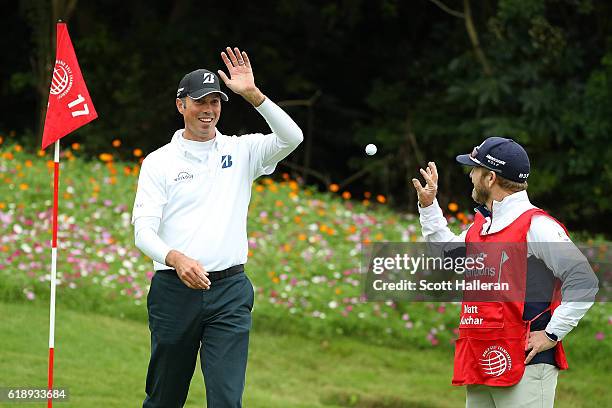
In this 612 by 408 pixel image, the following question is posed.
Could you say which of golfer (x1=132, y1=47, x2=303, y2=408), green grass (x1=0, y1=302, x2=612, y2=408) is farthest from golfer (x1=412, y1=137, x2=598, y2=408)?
green grass (x1=0, y1=302, x2=612, y2=408)

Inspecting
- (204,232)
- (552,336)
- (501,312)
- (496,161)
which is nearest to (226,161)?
(204,232)

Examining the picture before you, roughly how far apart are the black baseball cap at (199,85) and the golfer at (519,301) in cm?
130

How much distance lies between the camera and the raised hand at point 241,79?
5.09 m

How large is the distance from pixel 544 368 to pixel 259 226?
6889 millimetres

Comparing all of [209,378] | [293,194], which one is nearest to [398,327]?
[293,194]

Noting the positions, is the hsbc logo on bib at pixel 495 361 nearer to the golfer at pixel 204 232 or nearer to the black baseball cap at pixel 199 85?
the golfer at pixel 204 232

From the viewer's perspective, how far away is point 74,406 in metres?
7.15

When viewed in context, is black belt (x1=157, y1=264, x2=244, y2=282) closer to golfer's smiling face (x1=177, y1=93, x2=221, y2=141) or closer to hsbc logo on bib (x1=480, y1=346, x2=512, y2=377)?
golfer's smiling face (x1=177, y1=93, x2=221, y2=141)

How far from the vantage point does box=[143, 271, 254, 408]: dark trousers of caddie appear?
202 inches

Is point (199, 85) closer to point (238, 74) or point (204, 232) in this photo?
point (238, 74)

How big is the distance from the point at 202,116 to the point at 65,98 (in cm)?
123

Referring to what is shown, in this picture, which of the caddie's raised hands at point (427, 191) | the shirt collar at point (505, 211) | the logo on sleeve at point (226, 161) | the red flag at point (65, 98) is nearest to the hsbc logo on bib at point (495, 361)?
the shirt collar at point (505, 211)

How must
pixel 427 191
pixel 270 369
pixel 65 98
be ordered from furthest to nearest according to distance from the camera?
pixel 270 369
pixel 65 98
pixel 427 191

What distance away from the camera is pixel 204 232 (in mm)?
5145
